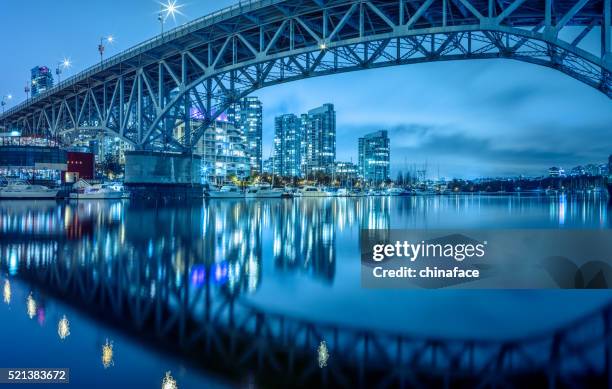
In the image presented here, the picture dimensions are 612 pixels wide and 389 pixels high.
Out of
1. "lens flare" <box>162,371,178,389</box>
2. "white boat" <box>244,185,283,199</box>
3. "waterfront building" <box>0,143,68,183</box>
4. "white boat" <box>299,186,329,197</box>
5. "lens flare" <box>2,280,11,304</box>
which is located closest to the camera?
"lens flare" <box>162,371,178,389</box>

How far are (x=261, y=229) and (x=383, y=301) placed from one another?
42.5ft

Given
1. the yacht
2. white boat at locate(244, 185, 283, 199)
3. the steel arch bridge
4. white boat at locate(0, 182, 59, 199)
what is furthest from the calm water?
white boat at locate(244, 185, 283, 199)

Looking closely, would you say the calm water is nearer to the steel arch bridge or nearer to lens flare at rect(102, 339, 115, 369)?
lens flare at rect(102, 339, 115, 369)

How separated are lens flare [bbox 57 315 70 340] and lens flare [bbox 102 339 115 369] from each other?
0.66 metres

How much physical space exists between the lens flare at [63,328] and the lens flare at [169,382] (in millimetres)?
1911

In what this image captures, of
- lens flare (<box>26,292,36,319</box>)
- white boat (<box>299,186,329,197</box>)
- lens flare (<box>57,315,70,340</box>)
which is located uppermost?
white boat (<box>299,186,329,197</box>)

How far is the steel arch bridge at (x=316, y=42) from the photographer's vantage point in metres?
25.9

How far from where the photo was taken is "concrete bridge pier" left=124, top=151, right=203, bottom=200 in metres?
46.3

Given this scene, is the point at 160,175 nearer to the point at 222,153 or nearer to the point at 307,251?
the point at 307,251

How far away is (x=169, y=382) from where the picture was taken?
178 inches

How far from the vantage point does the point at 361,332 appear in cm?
609

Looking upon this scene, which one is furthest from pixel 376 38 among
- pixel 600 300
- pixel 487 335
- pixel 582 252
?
pixel 487 335

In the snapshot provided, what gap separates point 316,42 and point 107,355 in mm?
30986

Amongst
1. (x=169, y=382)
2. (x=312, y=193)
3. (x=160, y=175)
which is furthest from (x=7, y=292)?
(x=312, y=193)
